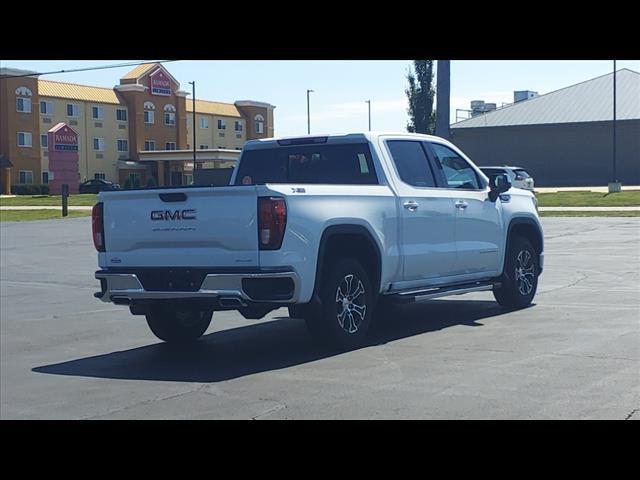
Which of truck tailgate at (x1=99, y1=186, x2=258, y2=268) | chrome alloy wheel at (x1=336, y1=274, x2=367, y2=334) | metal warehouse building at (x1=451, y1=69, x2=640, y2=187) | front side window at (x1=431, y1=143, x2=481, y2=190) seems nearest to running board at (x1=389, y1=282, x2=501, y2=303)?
chrome alloy wheel at (x1=336, y1=274, x2=367, y2=334)

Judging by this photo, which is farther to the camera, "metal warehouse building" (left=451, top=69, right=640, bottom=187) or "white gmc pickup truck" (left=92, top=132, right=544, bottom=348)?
"metal warehouse building" (left=451, top=69, right=640, bottom=187)

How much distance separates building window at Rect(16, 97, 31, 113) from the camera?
75.3m

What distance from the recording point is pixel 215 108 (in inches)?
3472

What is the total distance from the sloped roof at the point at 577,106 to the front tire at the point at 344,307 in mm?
60078

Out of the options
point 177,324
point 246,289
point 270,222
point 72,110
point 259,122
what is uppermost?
point 72,110

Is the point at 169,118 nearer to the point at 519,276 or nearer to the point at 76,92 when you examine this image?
the point at 76,92

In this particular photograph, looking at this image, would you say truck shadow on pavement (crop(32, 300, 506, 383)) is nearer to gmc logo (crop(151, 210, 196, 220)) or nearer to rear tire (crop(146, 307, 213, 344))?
rear tire (crop(146, 307, 213, 344))

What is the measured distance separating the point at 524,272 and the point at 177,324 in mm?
4546

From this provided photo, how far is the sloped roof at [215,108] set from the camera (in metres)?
87.1

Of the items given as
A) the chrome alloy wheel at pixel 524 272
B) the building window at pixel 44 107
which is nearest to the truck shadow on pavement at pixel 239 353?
the chrome alloy wheel at pixel 524 272

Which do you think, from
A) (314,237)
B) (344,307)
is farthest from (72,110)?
(314,237)

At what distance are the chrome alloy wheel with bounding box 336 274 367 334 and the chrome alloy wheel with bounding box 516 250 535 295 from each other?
3.21 metres
